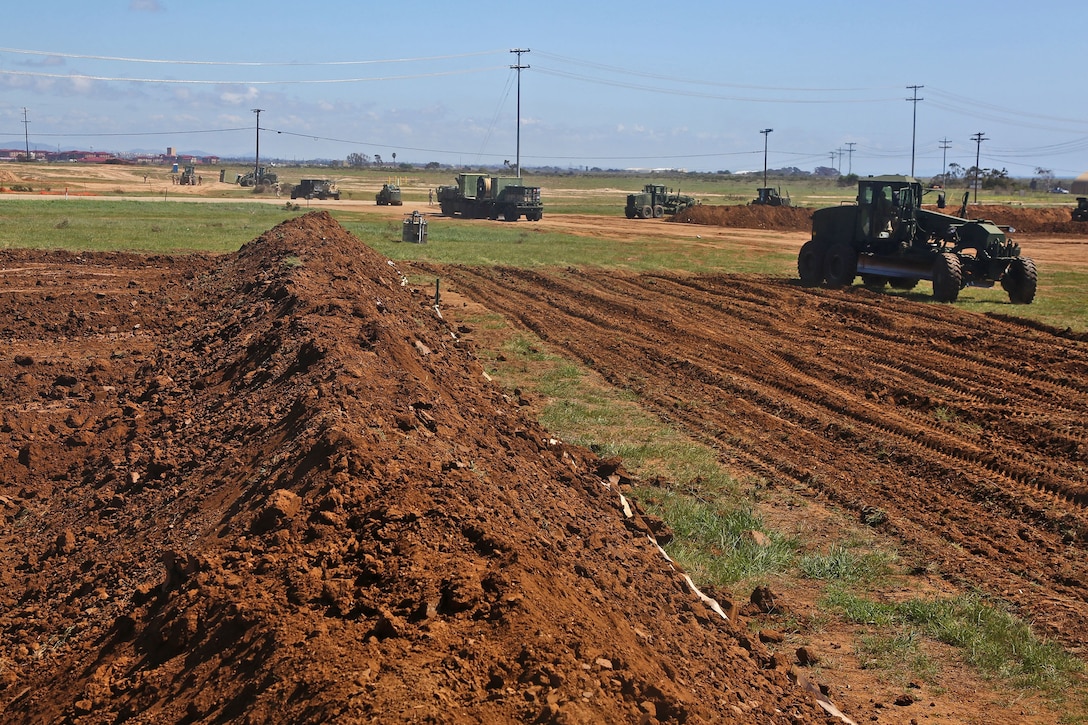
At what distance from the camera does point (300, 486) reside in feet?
20.3

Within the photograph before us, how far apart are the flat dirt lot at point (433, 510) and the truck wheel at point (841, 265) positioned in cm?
766

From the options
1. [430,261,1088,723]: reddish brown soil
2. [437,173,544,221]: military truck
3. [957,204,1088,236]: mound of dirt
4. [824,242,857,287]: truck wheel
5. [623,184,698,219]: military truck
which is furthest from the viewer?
[623,184,698,219]: military truck

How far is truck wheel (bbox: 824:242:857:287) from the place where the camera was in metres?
25.6

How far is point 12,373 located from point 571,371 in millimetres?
7452

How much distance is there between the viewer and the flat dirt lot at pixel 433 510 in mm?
4566

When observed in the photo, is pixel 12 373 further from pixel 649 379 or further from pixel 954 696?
pixel 954 696

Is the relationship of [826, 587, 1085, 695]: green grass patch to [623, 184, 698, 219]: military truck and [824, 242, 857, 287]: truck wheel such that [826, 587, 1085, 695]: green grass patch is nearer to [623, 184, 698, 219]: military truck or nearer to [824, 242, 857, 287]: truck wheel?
[824, 242, 857, 287]: truck wheel

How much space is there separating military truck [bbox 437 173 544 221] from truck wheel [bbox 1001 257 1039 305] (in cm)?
3226

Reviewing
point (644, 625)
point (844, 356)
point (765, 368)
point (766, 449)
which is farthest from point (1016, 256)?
point (644, 625)

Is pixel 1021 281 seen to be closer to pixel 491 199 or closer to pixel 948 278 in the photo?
pixel 948 278

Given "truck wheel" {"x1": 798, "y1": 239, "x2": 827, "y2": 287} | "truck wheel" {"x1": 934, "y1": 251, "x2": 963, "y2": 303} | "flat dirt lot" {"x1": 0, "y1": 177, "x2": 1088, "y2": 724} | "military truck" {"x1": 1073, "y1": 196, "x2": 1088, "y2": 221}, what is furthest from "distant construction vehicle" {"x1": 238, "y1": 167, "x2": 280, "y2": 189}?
"flat dirt lot" {"x1": 0, "y1": 177, "x2": 1088, "y2": 724}

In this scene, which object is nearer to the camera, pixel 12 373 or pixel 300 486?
pixel 300 486

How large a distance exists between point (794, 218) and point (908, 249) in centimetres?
3279

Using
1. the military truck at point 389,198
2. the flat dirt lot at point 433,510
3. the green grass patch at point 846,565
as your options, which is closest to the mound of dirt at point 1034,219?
the military truck at point 389,198
